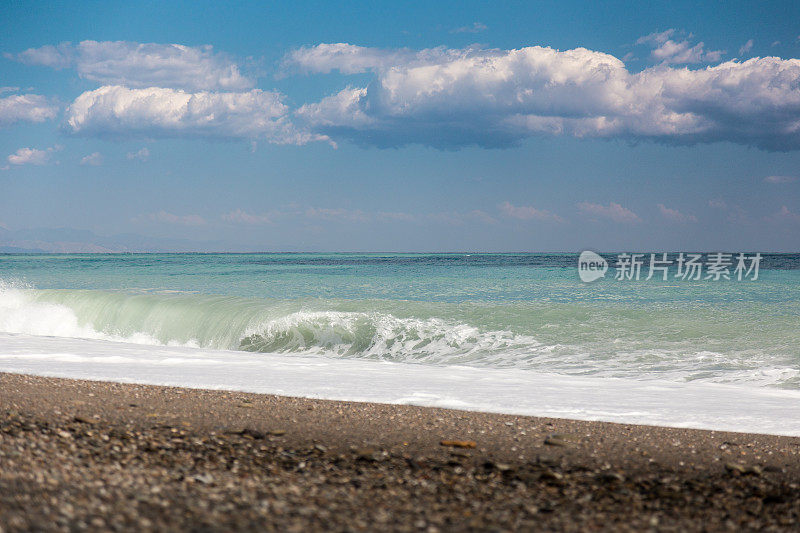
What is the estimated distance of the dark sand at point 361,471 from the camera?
2.96 metres

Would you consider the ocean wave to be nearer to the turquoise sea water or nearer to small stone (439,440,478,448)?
the turquoise sea water

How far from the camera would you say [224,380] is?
700cm

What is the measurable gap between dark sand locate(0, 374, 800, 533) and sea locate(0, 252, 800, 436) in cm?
92

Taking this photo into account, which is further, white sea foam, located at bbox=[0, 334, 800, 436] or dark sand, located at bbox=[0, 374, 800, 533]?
white sea foam, located at bbox=[0, 334, 800, 436]

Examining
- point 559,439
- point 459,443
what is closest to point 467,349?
point 559,439

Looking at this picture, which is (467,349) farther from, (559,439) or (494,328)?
(559,439)

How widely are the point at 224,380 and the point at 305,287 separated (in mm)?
18971

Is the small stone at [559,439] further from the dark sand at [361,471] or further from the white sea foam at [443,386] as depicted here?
the white sea foam at [443,386]

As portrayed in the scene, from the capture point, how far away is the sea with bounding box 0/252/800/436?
6453 mm

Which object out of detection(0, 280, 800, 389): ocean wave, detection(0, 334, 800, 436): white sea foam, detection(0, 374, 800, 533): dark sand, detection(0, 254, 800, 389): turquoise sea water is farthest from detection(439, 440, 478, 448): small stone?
detection(0, 280, 800, 389): ocean wave

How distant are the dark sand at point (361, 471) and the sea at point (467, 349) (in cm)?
92

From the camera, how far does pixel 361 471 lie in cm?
380

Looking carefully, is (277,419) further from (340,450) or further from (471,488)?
(471,488)

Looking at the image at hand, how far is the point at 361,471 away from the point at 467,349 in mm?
7624
